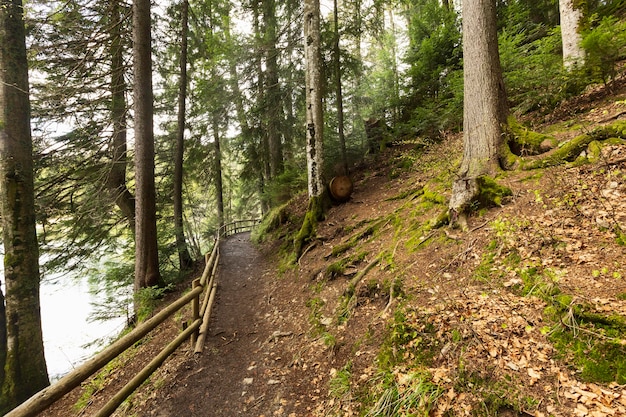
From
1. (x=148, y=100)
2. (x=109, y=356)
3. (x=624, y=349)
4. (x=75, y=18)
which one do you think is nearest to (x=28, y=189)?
(x=148, y=100)

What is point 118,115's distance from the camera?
9055mm

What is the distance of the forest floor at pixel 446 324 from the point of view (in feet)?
7.61

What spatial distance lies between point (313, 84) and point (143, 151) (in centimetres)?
489

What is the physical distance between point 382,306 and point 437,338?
114 cm

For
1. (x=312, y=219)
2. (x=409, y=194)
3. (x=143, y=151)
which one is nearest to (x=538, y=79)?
(x=409, y=194)

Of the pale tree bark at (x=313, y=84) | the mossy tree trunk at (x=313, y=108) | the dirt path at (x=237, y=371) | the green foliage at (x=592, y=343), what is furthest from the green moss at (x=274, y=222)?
the green foliage at (x=592, y=343)

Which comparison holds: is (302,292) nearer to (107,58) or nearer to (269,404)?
(269,404)

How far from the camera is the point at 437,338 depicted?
300cm

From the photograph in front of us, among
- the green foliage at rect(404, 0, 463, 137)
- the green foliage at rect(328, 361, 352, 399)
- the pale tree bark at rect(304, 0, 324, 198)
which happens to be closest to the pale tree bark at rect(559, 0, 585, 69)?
the green foliage at rect(404, 0, 463, 137)

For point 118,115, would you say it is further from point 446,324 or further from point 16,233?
point 446,324

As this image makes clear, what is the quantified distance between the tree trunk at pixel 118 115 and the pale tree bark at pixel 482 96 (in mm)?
8329

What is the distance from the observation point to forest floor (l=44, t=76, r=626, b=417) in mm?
2318

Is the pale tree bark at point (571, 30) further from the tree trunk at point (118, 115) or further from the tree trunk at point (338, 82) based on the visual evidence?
the tree trunk at point (118, 115)

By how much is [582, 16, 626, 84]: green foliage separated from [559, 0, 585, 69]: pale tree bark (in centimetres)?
82
